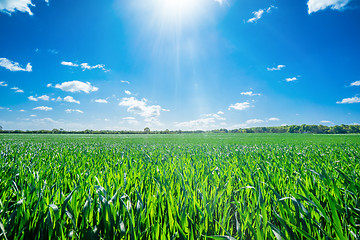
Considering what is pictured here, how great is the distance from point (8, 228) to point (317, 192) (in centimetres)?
287

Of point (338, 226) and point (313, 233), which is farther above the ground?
point (338, 226)

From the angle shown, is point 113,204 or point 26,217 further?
point 113,204

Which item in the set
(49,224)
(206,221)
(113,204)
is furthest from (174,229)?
(49,224)

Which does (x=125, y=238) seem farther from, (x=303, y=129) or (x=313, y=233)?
(x=303, y=129)

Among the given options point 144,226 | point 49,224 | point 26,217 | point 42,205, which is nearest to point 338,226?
point 144,226

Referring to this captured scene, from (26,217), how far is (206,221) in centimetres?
131

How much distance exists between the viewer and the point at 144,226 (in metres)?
A: 1.26

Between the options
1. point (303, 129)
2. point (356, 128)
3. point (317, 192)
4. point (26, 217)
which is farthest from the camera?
point (303, 129)

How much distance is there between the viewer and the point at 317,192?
6.04 ft

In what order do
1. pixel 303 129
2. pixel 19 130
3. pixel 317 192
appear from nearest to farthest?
pixel 317 192 → pixel 19 130 → pixel 303 129

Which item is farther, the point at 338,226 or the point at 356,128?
the point at 356,128

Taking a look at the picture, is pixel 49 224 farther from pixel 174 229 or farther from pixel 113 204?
pixel 174 229

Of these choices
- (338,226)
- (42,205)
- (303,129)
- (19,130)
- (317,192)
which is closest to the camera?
(338,226)

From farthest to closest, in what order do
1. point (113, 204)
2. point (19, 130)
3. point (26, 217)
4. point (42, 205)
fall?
point (19, 130) < point (42, 205) < point (113, 204) < point (26, 217)
